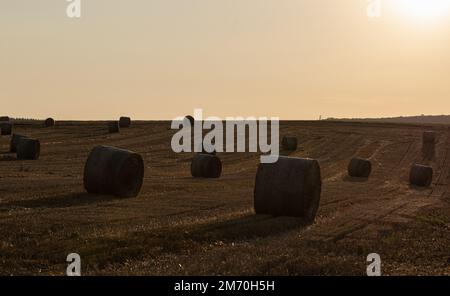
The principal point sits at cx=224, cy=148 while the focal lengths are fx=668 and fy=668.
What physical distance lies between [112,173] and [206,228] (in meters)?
7.11

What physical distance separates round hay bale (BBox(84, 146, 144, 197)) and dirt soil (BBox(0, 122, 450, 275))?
47cm

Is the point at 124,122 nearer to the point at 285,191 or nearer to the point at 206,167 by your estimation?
the point at 206,167

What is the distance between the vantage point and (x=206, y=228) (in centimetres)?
1481

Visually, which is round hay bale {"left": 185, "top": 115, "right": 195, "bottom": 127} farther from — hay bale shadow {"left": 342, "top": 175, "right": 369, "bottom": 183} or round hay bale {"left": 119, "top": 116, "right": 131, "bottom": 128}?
hay bale shadow {"left": 342, "top": 175, "right": 369, "bottom": 183}

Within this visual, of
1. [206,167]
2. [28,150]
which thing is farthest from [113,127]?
[206,167]

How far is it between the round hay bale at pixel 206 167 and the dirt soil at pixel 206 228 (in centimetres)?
78

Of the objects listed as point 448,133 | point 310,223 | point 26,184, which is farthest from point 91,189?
point 448,133

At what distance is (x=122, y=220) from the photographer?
1569cm

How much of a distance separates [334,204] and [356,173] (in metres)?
13.8

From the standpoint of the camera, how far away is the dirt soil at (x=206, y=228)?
11320 millimetres

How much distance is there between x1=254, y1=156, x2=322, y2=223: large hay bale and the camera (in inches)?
698

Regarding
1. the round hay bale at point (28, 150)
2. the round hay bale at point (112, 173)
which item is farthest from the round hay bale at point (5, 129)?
the round hay bale at point (112, 173)

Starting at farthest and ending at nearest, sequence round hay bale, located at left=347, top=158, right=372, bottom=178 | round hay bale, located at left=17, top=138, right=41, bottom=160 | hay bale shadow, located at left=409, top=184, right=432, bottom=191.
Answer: round hay bale, located at left=17, top=138, right=41, bottom=160 < round hay bale, located at left=347, top=158, right=372, bottom=178 < hay bale shadow, located at left=409, top=184, right=432, bottom=191

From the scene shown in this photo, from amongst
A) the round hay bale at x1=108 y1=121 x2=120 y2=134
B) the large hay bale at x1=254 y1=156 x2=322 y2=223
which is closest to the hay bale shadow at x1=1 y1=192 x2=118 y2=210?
the large hay bale at x1=254 y1=156 x2=322 y2=223
